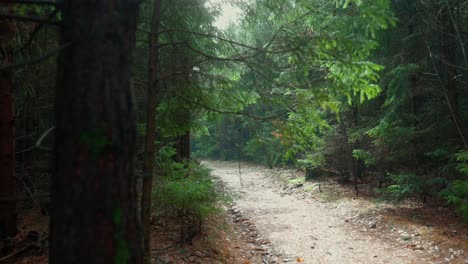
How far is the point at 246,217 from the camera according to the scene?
11.2m

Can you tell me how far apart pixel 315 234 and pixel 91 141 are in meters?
8.29

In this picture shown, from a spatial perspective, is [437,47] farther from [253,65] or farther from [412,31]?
[253,65]

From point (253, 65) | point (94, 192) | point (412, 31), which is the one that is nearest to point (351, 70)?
point (253, 65)

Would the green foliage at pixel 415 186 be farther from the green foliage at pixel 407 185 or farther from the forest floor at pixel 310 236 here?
the forest floor at pixel 310 236

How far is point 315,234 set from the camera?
29.5 ft

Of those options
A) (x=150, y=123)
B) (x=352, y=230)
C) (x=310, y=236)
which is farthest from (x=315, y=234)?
(x=150, y=123)

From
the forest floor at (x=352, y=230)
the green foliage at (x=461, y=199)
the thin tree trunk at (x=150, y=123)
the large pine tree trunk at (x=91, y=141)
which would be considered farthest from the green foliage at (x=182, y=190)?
the green foliage at (x=461, y=199)

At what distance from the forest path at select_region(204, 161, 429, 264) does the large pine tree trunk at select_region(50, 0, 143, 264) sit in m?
Result: 5.65

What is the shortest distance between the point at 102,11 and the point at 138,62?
6202 millimetres

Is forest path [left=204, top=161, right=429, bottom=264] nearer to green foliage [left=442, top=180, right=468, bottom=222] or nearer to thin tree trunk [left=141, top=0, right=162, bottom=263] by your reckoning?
green foliage [left=442, top=180, right=468, bottom=222]

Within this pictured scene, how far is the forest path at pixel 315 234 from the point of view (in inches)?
284

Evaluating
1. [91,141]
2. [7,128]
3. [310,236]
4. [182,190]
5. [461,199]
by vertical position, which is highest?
[7,128]

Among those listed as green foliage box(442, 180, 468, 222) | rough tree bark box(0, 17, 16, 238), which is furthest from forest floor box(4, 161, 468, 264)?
rough tree bark box(0, 17, 16, 238)

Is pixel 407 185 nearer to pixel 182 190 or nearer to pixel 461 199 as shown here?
pixel 461 199
